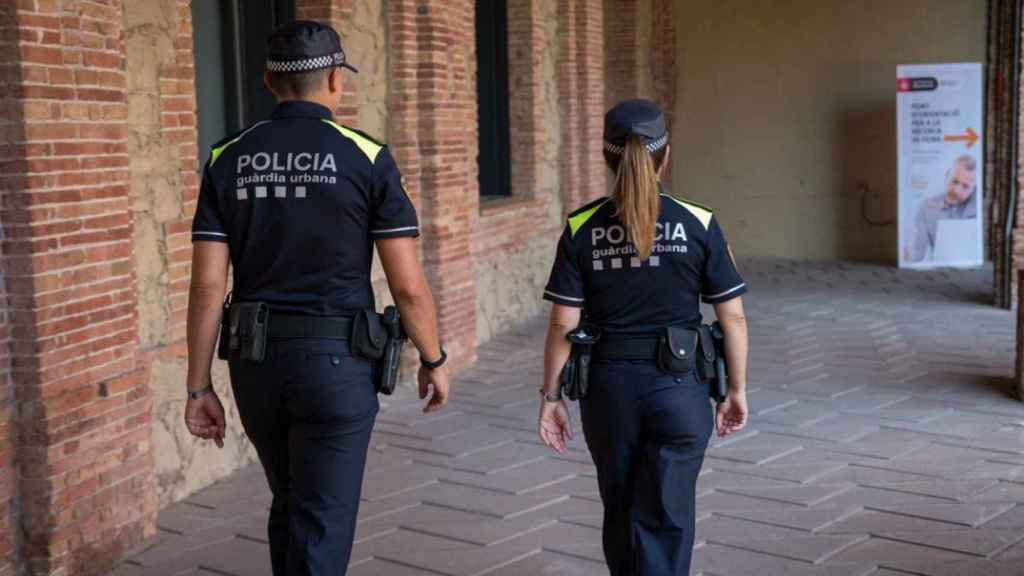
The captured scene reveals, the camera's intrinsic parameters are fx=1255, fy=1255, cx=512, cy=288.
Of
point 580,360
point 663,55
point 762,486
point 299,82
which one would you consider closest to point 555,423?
point 580,360

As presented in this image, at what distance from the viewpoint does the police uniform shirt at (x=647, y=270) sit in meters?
3.31

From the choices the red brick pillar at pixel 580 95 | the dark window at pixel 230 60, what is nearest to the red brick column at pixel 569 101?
the red brick pillar at pixel 580 95

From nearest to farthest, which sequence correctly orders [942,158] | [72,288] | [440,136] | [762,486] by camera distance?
[72,288], [762,486], [440,136], [942,158]

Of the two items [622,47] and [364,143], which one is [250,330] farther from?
[622,47]

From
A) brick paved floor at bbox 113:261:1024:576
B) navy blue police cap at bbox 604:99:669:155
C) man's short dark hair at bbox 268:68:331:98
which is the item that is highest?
man's short dark hair at bbox 268:68:331:98

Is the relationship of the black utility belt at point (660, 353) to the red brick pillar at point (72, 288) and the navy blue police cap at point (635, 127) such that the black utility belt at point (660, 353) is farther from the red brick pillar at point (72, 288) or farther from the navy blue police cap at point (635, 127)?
the red brick pillar at point (72, 288)

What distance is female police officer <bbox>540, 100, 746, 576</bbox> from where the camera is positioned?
10.8 feet

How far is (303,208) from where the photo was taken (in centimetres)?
316

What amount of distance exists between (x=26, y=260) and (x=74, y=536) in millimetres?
989

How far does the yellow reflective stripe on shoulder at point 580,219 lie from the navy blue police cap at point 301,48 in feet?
2.50

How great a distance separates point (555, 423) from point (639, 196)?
74 centimetres

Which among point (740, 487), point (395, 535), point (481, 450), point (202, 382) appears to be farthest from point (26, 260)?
point (740, 487)

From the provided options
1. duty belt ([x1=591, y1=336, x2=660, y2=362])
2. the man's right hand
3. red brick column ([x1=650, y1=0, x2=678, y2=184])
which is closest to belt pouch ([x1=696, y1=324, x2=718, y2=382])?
duty belt ([x1=591, y1=336, x2=660, y2=362])

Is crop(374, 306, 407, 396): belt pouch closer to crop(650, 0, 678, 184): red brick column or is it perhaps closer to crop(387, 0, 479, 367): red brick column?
crop(387, 0, 479, 367): red brick column
